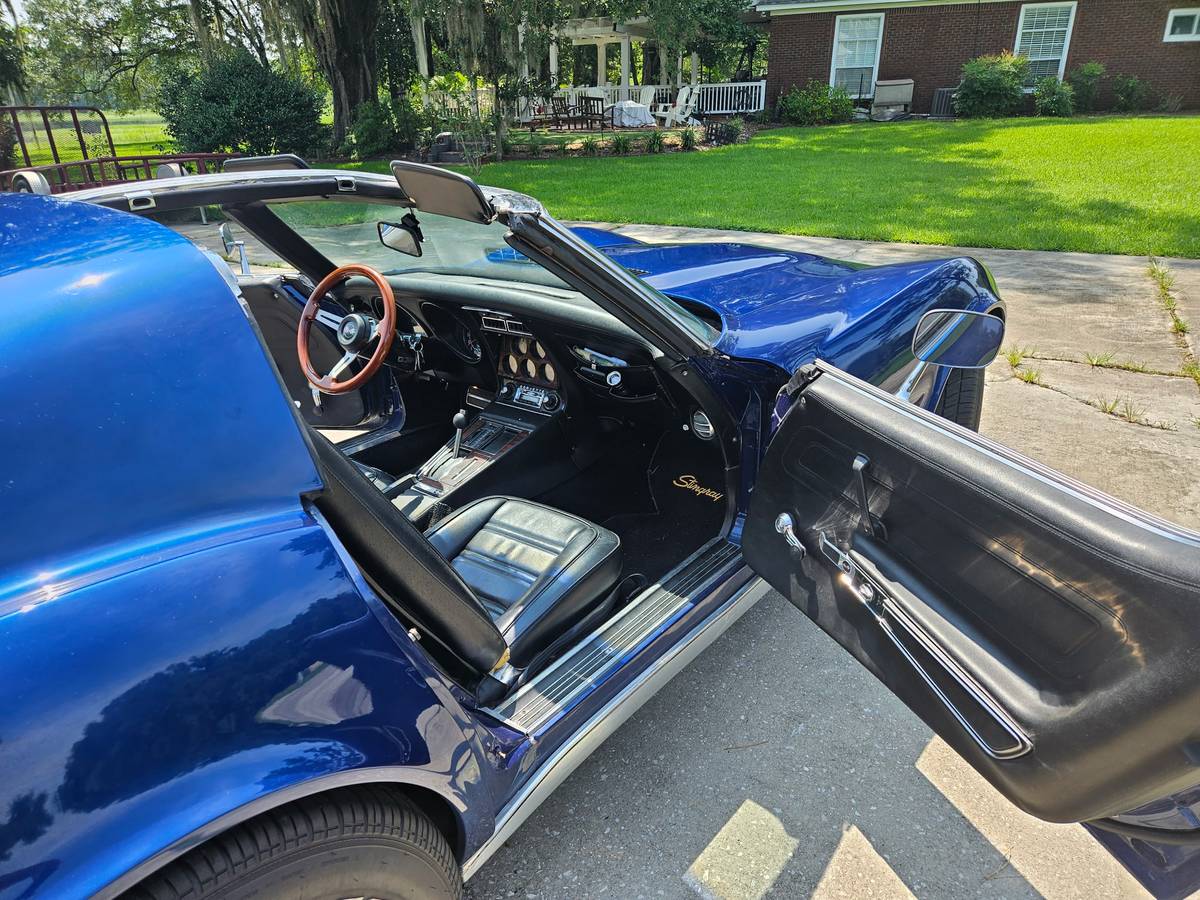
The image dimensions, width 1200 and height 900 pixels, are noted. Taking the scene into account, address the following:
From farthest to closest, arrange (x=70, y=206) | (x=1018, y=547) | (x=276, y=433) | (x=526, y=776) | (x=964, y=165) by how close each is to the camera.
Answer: (x=964, y=165), (x=526, y=776), (x=70, y=206), (x=1018, y=547), (x=276, y=433)

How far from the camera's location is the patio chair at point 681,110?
2006 cm

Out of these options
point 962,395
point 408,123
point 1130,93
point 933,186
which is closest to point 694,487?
point 962,395

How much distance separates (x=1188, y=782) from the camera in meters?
1.11

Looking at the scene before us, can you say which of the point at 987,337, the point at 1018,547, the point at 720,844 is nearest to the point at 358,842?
the point at 720,844

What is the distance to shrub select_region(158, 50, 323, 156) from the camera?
13.1 meters

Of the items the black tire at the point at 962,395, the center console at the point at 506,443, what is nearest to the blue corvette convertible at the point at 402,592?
the center console at the point at 506,443

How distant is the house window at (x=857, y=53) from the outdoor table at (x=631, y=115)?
16.7 ft

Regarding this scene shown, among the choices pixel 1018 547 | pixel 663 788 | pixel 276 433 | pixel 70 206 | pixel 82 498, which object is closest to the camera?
pixel 82 498

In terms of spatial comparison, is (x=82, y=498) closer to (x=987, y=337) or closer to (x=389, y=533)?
(x=389, y=533)

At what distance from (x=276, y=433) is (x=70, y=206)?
0.78 meters

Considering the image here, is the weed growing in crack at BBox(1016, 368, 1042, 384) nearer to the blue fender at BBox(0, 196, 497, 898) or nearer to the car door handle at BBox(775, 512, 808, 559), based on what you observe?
the car door handle at BBox(775, 512, 808, 559)

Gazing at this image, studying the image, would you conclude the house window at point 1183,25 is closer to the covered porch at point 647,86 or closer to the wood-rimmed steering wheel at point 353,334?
the covered porch at point 647,86

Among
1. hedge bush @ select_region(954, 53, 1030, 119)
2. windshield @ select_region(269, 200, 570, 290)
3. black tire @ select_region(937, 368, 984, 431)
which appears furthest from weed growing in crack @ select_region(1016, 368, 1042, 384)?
hedge bush @ select_region(954, 53, 1030, 119)

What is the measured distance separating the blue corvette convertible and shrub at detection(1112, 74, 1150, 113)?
21802 mm
